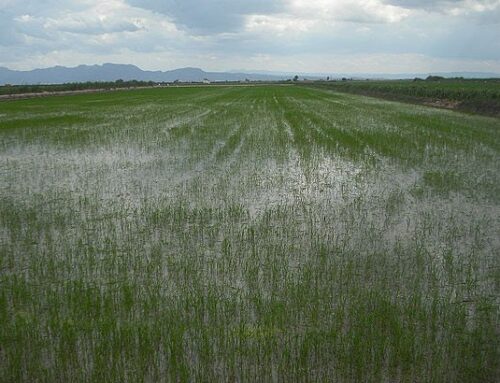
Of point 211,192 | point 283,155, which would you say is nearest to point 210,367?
point 211,192

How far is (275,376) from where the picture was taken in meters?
3.32

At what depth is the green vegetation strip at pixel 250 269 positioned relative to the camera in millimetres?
3501

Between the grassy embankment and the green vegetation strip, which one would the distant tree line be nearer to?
Result: the grassy embankment

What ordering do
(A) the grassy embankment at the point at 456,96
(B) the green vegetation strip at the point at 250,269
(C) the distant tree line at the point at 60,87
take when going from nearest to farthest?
(B) the green vegetation strip at the point at 250,269, (A) the grassy embankment at the point at 456,96, (C) the distant tree line at the point at 60,87

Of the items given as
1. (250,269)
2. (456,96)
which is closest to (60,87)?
(456,96)

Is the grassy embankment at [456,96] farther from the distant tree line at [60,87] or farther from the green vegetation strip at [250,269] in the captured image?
the distant tree line at [60,87]

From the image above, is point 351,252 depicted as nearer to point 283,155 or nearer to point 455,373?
point 455,373

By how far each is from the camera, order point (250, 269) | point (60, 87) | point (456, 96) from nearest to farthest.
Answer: point (250, 269) → point (456, 96) → point (60, 87)

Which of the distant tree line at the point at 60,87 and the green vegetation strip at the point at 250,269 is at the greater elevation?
the distant tree line at the point at 60,87

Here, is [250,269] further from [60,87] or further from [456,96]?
[60,87]

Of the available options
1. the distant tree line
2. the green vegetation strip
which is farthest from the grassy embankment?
the distant tree line

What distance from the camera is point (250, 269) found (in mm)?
5121

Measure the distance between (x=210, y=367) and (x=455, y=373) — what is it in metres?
1.78

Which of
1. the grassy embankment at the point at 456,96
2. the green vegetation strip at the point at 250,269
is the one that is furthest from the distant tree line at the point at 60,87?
the green vegetation strip at the point at 250,269
